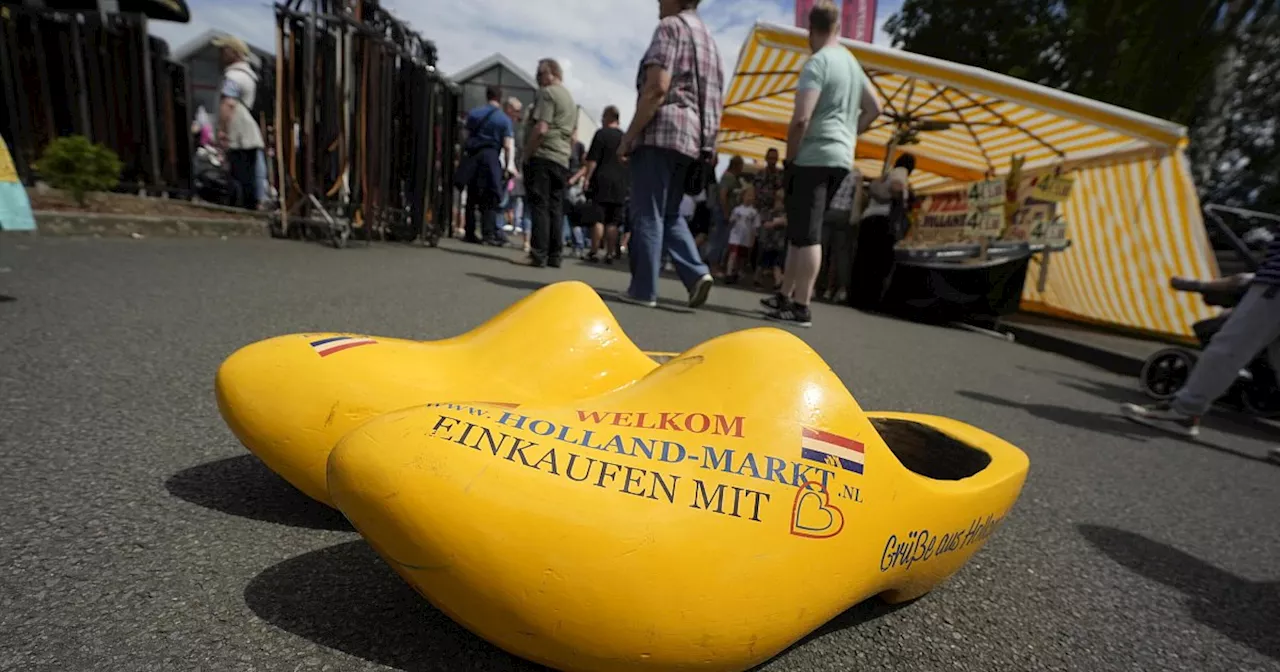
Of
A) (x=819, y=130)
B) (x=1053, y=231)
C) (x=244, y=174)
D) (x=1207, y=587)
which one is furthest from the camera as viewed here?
(x=244, y=174)

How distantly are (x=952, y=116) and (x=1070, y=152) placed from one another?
172cm

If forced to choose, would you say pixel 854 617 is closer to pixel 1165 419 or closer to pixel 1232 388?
pixel 1165 419

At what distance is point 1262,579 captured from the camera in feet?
5.56

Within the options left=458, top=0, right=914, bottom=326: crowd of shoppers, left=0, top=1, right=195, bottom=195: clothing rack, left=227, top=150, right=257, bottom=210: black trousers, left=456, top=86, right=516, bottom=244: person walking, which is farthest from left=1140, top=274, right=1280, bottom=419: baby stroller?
left=0, top=1, right=195, bottom=195: clothing rack

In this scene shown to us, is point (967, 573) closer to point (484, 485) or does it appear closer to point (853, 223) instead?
point (484, 485)

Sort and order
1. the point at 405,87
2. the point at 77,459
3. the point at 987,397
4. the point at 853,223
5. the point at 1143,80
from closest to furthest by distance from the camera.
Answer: the point at 77,459
the point at 987,397
the point at 405,87
the point at 853,223
the point at 1143,80

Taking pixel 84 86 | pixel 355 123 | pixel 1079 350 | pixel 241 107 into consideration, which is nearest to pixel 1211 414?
pixel 1079 350

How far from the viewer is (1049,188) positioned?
6.76 metres

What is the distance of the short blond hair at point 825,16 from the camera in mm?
4055

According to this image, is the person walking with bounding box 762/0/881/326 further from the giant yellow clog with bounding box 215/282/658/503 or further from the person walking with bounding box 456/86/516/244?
the person walking with bounding box 456/86/516/244

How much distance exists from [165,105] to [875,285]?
25.8 feet

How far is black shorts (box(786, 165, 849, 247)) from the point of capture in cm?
411

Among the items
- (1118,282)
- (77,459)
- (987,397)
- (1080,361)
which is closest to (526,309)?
(77,459)

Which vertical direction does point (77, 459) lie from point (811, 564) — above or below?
below
